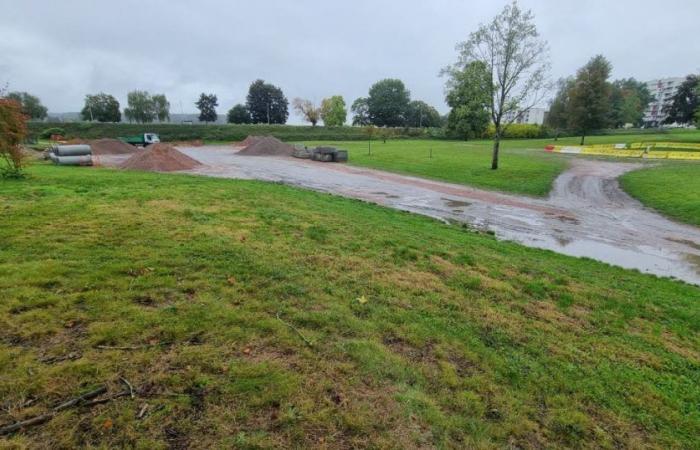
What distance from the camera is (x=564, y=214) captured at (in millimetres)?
Result: 13828

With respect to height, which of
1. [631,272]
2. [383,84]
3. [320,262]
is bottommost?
[631,272]

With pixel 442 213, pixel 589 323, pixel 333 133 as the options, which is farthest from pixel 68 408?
pixel 333 133

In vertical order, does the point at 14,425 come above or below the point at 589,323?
above

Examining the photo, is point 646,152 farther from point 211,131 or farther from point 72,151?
point 211,131

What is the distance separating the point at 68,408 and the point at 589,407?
4171 millimetres

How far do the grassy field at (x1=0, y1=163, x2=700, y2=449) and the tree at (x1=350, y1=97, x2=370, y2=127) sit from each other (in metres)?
105

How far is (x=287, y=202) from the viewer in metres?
11.4

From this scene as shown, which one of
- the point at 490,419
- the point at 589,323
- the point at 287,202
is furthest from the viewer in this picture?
the point at 287,202

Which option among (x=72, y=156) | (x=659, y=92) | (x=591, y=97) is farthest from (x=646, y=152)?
(x=659, y=92)

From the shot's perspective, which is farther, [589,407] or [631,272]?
[631,272]

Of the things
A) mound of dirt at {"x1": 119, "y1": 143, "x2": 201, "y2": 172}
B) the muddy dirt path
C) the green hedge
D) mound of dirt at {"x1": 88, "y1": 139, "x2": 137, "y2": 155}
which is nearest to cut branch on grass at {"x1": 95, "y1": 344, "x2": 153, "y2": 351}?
the muddy dirt path

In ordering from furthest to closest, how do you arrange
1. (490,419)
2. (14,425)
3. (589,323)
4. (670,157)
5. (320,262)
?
1. (670,157)
2. (320,262)
3. (589,323)
4. (490,419)
5. (14,425)

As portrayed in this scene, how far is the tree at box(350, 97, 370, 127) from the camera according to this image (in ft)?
349

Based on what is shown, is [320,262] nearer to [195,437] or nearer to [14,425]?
[195,437]
